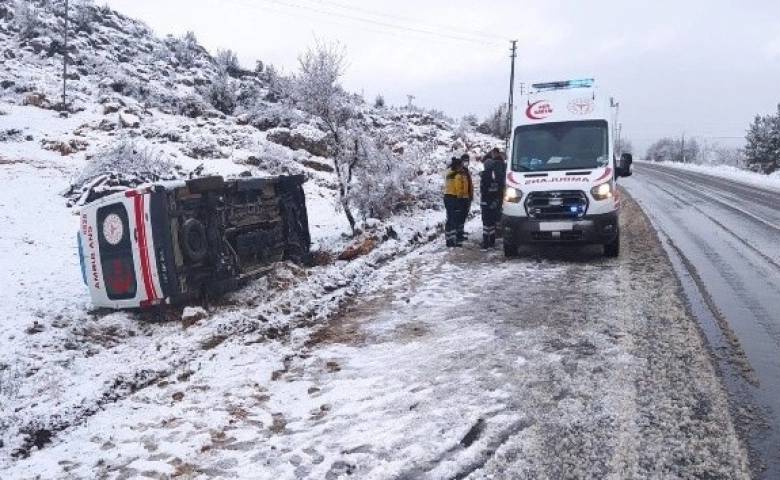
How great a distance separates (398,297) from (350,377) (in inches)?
107

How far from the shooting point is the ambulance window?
23.4 feet

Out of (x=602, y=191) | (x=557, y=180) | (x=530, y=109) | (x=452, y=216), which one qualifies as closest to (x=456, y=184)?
(x=452, y=216)

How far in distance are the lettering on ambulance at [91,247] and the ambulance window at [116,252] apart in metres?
0.12

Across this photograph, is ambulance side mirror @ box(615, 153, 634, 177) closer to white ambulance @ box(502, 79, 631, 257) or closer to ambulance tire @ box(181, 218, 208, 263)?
white ambulance @ box(502, 79, 631, 257)

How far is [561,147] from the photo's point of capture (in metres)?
9.95

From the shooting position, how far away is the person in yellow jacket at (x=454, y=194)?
35.9 ft

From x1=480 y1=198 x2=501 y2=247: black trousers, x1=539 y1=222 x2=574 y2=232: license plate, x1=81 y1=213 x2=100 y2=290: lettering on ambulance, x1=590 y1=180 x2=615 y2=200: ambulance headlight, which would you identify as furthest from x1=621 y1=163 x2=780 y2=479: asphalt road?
x1=81 y1=213 x2=100 y2=290: lettering on ambulance

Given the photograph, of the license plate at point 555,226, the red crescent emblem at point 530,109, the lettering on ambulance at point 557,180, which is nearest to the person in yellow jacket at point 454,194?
the red crescent emblem at point 530,109

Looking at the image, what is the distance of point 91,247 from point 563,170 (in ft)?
23.4

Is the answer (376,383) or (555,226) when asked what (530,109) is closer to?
(555,226)

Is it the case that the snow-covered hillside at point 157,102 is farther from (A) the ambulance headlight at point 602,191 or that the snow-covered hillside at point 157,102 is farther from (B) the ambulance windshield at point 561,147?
(A) the ambulance headlight at point 602,191

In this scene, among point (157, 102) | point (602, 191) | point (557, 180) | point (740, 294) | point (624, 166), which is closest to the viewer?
point (740, 294)

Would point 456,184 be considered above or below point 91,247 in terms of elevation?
above

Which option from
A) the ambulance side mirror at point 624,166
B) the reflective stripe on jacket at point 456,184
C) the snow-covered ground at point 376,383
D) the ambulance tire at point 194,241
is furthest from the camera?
the reflective stripe on jacket at point 456,184
